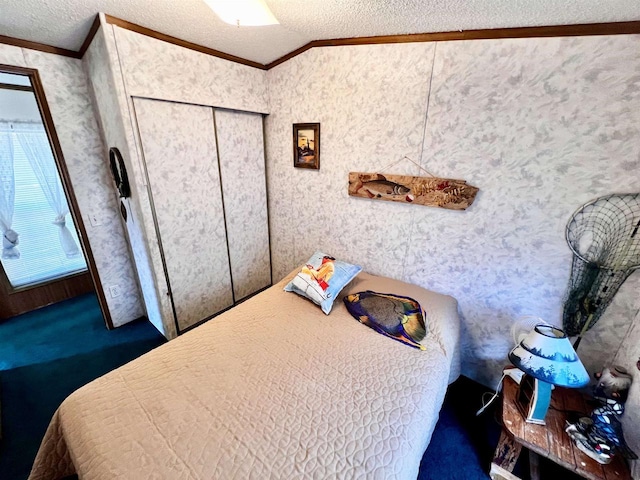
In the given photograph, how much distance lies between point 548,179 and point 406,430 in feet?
4.53

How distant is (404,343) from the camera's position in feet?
4.49

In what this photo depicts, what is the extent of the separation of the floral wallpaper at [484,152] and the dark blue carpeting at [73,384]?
366mm

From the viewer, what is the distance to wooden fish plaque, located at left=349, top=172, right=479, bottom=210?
5.08 feet

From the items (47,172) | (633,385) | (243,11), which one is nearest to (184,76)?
(243,11)

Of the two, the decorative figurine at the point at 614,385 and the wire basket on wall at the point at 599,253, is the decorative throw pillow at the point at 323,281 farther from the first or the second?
the decorative figurine at the point at 614,385

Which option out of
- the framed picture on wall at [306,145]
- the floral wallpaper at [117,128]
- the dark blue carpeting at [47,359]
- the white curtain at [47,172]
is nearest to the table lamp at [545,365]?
the framed picture on wall at [306,145]

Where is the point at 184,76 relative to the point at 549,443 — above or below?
above

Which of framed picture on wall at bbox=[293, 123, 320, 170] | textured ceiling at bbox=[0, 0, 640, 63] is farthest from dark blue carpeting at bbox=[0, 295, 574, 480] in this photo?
textured ceiling at bbox=[0, 0, 640, 63]

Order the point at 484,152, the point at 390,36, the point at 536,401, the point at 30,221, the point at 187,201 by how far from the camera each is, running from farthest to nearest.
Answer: the point at 30,221 → the point at 187,201 → the point at 390,36 → the point at 484,152 → the point at 536,401

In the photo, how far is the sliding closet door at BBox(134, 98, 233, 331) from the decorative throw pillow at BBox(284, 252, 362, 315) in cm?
85

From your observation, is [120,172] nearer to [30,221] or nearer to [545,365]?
[30,221]

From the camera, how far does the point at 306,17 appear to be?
1.49 metres

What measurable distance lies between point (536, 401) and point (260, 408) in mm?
1214

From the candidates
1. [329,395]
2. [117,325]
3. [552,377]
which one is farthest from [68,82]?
[552,377]
